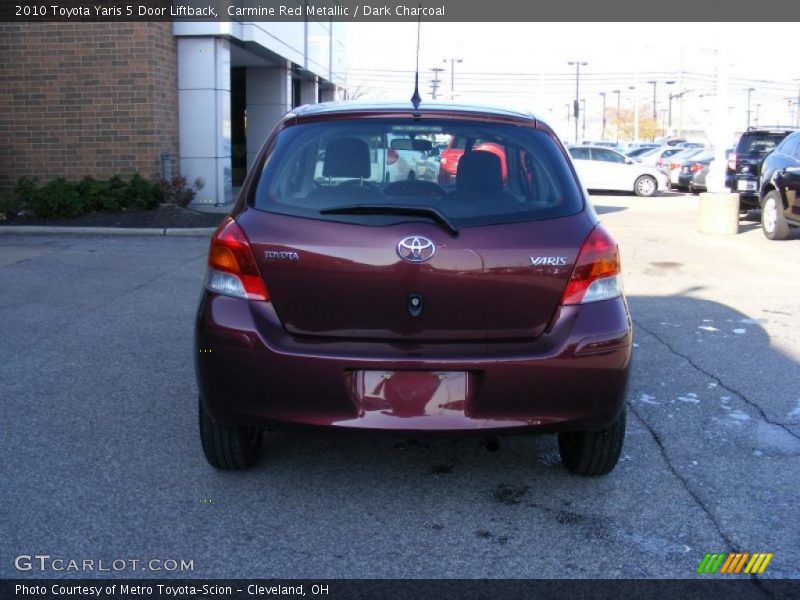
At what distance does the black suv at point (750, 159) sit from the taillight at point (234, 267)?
16.6m

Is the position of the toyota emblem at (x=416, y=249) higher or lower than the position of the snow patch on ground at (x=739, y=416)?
higher

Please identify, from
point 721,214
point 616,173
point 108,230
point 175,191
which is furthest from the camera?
point 616,173

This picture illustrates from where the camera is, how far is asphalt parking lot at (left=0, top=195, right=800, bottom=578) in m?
3.63

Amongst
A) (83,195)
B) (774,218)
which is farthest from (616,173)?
(83,195)

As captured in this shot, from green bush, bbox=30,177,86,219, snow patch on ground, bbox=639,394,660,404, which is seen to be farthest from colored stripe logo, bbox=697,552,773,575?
green bush, bbox=30,177,86,219

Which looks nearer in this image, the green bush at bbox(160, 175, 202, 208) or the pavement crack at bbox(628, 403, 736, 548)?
the pavement crack at bbox(628, 403, 736, 548)

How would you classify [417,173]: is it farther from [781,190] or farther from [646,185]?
[646,185]

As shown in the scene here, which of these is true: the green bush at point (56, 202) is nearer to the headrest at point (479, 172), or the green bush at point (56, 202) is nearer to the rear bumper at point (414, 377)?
the rear bumper at point (414, 377)

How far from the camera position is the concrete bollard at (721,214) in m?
15.3

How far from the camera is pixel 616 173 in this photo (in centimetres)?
2912

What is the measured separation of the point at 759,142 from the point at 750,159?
724 millimetres

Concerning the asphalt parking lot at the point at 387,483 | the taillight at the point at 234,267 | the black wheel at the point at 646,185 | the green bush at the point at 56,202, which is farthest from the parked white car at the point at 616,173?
the taillight at the point at 234,267

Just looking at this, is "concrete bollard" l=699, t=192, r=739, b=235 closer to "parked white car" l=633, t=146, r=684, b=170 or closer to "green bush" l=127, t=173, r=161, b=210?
"green bush" l=127, t=173, r=161, b=210

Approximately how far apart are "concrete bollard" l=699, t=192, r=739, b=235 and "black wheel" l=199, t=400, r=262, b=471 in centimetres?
1268
